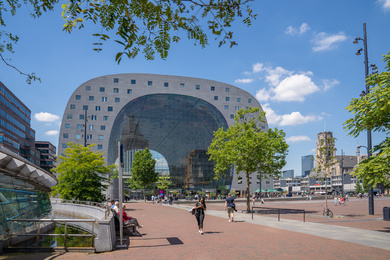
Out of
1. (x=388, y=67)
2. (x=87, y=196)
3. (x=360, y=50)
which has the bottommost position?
(x=87, y=196)

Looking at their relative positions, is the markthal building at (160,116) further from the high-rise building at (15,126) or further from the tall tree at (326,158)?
the tall tree at (326,158)

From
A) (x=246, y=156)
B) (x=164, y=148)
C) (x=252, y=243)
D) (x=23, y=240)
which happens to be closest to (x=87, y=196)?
(x=246, y=156)

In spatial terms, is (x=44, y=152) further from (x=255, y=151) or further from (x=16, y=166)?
(x=16, y=166)

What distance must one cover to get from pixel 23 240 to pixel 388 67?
54.8 ft

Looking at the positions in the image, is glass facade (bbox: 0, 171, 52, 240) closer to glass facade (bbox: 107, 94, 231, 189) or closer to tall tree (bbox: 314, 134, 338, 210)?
tall tree (bbox: 314, 134, 338, 210)

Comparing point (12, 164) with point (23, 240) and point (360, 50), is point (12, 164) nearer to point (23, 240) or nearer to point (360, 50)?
point (23, 240)

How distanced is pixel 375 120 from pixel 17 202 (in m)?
16.0

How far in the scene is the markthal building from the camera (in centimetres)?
7525

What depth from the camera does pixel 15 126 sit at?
94.7 metres

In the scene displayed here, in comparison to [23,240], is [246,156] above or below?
above

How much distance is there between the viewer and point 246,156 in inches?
1174

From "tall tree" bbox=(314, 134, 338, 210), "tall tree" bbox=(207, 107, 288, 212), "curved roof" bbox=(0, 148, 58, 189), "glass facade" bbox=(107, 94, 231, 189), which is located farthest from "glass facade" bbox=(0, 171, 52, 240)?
"glass facade" bbox=(107, 94, 231, 189)

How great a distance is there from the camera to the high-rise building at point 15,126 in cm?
8388

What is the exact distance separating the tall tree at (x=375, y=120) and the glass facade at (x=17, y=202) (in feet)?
45.5
